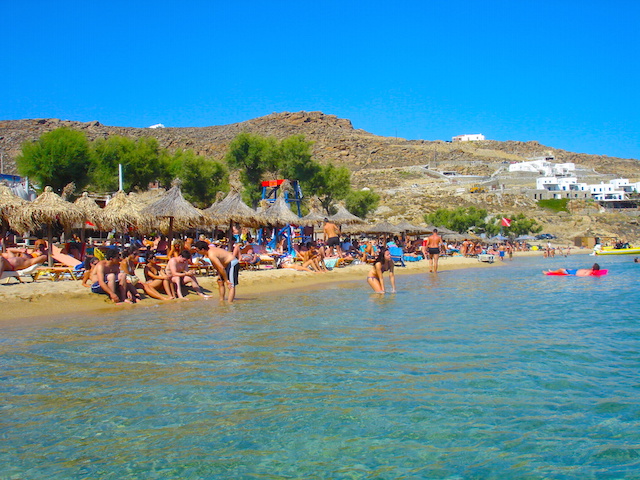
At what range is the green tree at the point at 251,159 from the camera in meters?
32.2

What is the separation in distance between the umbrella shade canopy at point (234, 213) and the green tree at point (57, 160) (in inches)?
541

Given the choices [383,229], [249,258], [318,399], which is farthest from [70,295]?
[383,229]

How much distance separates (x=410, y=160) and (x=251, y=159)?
71173 mm

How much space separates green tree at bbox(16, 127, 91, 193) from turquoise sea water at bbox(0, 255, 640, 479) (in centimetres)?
2164

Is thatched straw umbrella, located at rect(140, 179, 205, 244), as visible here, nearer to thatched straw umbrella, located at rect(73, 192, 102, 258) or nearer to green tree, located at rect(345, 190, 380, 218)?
thatched straw umbrella, located at rect(73, 192, 102, 258)

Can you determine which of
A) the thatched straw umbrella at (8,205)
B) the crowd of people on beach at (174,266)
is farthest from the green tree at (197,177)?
the thatched straw umbrella at (8,205)

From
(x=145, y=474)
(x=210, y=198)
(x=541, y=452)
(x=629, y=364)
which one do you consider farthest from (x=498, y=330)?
(x=210, y=198)

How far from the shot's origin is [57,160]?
26656 mm

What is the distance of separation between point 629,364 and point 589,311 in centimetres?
435

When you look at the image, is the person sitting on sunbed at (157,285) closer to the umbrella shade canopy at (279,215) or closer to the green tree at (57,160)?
the umbrella shade canopy at (279,215)

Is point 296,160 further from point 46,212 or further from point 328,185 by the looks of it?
point 46,212

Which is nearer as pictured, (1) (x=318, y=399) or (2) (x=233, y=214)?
(1) (x=318, y=399)

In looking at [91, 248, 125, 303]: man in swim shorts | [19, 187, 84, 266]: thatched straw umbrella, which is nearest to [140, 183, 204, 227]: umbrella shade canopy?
[19, 187, 84, 266]: thatched straw umbrella

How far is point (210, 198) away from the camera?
34188 mm
